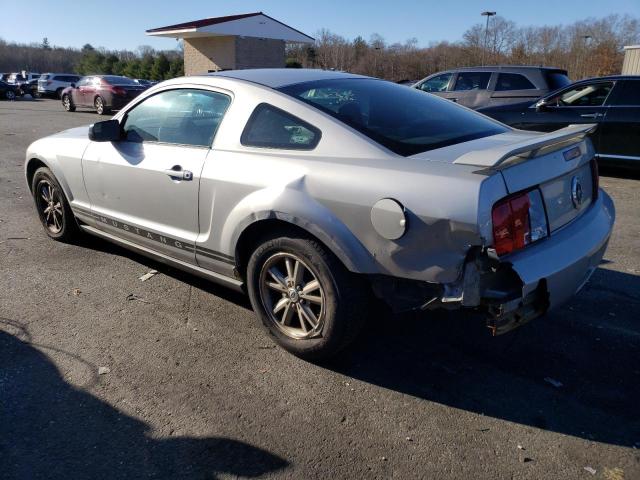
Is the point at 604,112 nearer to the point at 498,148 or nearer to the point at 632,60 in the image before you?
the point at 498,148

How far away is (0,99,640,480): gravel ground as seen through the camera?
94.9 inches

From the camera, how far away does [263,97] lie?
3365 millimetres

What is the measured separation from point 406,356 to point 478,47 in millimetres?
54364

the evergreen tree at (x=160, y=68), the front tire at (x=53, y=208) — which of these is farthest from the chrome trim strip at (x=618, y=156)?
the evergreen tree at (x=160, y=68)

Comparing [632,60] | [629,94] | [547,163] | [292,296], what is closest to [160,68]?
[632,60]

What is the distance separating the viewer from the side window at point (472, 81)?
11.0 m

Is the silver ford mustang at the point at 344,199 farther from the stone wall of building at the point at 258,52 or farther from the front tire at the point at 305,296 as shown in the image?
the stone wall of building at the point at 258,52

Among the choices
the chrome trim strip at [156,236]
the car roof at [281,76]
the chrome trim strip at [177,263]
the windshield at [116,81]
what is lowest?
the chrome trim strip at [177,263]

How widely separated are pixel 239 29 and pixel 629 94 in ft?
89.7

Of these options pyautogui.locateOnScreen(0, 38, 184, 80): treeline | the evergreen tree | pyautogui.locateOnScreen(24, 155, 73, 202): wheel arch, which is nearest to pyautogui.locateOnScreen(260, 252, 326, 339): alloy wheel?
pyautogui.locateOnScreen(24, 155, 73, 202): wheel arch

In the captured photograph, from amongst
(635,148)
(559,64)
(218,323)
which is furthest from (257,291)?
(559,64)

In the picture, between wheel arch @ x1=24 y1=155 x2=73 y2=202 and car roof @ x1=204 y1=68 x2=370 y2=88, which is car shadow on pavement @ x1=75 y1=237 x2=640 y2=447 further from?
wheel arch @ x1=24 y1=155 x2=73 y2=202

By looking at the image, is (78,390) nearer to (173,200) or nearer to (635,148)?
(173,200)

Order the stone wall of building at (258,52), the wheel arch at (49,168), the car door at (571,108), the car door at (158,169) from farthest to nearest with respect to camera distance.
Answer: the stone wall of building at (258,52), the car door at (571,108), the wheel arch at (49,168), the car door at (158,169)
